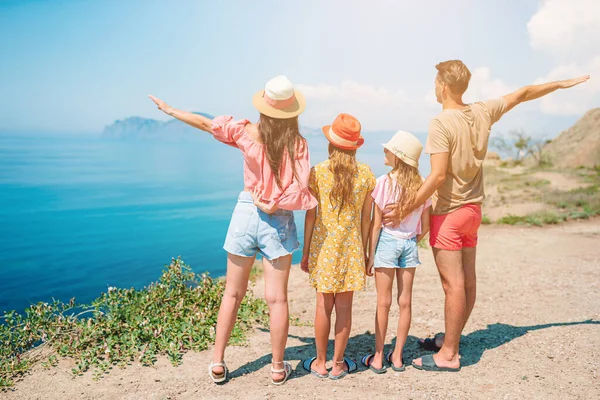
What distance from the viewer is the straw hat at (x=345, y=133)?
11.4 feet

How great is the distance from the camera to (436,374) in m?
4.04

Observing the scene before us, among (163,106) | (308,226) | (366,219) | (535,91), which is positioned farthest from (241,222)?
(535,91)

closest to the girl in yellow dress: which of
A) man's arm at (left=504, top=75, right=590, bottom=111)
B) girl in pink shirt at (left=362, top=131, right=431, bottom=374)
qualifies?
girl in pink shirt at (left=362, top=131, right=431, bottom=374)

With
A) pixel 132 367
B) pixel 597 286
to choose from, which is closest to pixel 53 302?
pixel 132 367

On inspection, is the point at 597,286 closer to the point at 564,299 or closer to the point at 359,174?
the point at 564,299

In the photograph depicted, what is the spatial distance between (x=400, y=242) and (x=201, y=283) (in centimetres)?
274

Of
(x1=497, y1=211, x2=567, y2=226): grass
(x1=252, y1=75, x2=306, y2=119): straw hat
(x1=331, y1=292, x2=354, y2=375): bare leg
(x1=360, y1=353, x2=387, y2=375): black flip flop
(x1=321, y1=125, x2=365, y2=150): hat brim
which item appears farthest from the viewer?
(x1=497, y1=211, x2=567, y2=226): grass

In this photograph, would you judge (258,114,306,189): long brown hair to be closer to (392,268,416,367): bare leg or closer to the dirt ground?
(392,268,416,367): bare leg

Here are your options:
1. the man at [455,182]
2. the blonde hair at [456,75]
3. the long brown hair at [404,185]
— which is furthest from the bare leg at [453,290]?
the blonde hair at [456,75]

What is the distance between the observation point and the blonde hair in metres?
3.69

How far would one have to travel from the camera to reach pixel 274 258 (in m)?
3.54

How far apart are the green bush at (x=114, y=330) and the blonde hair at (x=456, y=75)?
3022mm

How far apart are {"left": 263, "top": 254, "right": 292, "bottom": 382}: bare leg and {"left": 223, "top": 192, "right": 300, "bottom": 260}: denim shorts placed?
0.09m

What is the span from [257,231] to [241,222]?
132mm
